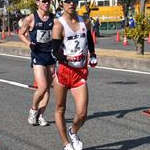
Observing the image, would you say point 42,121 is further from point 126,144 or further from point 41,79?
point 126,144

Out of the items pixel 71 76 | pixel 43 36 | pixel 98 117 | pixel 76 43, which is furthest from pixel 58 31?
pixel 98 117

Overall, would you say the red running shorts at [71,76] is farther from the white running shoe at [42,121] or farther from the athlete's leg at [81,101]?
the white running shoe at [42,121]

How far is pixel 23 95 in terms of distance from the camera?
36.6 feet

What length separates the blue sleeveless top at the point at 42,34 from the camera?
772 centimetres

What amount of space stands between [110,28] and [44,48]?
4387cm

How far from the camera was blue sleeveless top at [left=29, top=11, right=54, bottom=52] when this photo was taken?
304 inches

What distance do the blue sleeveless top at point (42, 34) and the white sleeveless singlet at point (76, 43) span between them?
1671mm

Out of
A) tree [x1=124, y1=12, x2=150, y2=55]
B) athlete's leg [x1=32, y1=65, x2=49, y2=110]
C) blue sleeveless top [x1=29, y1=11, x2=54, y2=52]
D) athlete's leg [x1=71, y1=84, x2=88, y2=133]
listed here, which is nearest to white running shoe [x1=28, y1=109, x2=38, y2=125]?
athlete's leg [x1=32, y1=65, x2=49, y2=110]

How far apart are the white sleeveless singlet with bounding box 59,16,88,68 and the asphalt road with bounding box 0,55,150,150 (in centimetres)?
119

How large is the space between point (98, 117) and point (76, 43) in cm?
287

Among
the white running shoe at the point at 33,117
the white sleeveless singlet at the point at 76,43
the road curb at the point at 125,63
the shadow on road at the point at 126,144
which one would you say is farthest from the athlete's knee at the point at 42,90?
the road curb at the point at 125,63

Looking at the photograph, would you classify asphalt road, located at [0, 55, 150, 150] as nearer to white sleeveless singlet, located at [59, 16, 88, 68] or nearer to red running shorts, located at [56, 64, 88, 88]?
red running shorts, located at [56, 64, 88, 88]

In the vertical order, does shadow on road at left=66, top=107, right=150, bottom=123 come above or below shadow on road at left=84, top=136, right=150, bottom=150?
below

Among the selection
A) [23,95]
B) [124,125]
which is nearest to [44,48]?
[124,125]
